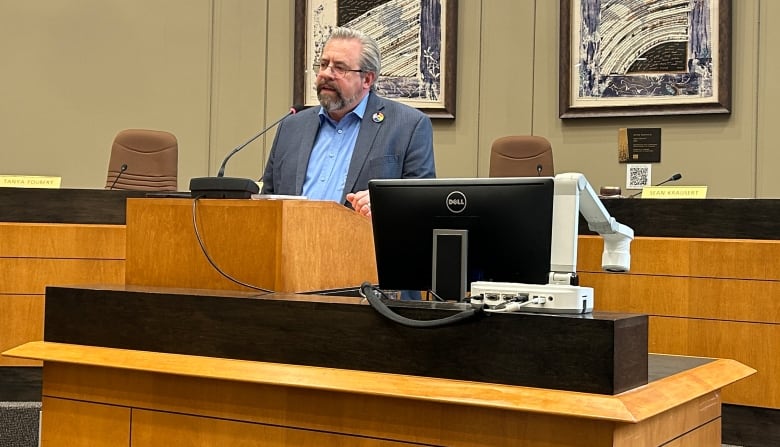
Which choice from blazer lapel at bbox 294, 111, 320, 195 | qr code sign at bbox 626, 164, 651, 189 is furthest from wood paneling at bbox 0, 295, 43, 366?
qr code sign at bbox 626, 164, 651, 189

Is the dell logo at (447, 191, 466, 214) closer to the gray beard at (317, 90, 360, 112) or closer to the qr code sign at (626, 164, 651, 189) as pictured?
the gray beard at (317, 90, 360, 112)

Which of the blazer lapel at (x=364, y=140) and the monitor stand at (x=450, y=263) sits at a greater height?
the blazer lapel at (x=364, y=140)

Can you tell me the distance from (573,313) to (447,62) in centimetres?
458

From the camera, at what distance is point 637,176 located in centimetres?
568

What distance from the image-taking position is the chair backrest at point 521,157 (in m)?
5.33

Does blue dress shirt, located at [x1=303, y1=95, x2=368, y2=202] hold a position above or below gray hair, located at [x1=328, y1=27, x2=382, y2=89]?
below

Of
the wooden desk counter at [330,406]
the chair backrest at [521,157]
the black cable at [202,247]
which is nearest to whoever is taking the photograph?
the wooden desk counter at [330,406]

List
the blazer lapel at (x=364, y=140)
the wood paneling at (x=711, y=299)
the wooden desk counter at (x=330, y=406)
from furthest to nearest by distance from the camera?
1. the wood paneling at (x=711, y=299)
2. the blazer lapel at (x=364, y=140)
3. the wooden desk counter at (x=330, y=406)

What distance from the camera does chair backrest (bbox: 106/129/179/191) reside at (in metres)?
5.47

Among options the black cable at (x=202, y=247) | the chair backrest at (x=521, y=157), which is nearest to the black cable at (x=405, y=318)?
the black cable at (x=202, y=247)

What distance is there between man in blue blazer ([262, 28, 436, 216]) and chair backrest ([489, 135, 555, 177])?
90.9 inches

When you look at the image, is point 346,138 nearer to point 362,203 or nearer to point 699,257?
point 362,203

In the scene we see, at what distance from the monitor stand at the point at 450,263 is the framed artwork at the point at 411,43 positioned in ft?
14.1

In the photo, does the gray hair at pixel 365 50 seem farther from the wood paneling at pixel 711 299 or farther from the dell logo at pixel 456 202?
the dell logo at pixel 456 202
